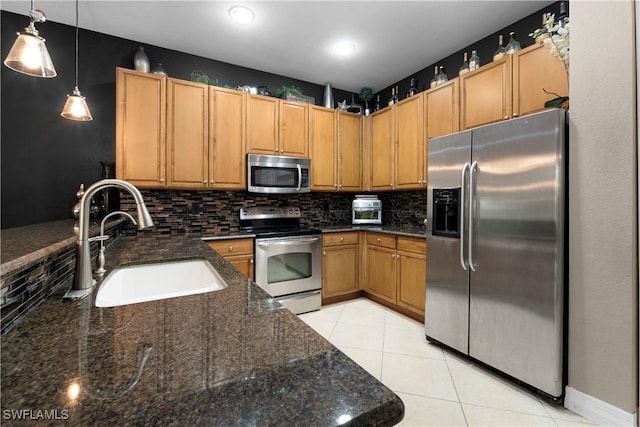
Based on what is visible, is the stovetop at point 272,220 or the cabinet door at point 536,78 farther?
the stovetop at point 272,220

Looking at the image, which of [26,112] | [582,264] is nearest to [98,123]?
[26,112]

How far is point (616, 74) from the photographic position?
4.90ft

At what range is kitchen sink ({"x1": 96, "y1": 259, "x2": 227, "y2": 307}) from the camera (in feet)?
4.09

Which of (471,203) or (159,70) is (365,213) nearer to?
(471,203)

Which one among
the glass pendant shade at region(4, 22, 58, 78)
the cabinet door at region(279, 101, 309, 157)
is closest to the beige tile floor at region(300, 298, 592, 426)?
the cabinet door at region(279, 101, 309, 157)

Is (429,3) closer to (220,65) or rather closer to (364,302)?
(220,65)

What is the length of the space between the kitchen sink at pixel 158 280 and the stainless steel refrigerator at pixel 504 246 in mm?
1796

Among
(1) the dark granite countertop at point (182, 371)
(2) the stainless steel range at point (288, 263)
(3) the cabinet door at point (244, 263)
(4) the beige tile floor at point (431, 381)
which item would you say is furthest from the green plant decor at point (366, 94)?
(1) the dark granite countertop at point (182, 371)

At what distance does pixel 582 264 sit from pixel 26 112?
433 centimetres

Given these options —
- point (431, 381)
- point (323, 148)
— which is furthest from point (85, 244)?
point (323, 148)

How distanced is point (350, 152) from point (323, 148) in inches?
16.5

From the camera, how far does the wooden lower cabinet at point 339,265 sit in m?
3.32

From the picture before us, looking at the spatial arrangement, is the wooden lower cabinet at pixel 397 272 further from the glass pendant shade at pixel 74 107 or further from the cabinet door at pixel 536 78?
the glass pendant shade at pixel 74 107

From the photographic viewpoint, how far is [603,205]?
154 cm
